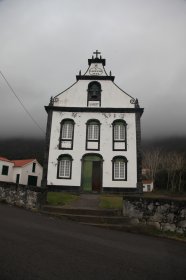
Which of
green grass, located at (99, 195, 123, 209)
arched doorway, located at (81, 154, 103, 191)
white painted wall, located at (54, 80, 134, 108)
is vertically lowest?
green grass, located at (99, 195, 123, 209)

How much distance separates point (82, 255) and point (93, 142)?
51.8 ft

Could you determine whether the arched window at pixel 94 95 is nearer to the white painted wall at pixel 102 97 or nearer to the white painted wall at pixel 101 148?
the white painted wall at pixel 102 97

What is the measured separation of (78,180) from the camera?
20312 millimetres

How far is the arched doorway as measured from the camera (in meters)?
20.4

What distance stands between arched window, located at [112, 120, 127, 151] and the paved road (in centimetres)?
1297

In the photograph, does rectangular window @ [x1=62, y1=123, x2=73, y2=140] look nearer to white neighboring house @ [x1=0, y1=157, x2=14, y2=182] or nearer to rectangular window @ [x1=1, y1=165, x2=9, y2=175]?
white neighboring house @ [x1=0, y1=157, x2=14, y2=182]

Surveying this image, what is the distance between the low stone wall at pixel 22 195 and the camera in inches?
469

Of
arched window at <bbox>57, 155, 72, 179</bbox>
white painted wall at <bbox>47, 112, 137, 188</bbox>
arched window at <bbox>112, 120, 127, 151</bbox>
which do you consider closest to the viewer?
white painted wall at <bbox>47, 112, 137, 188</bbox>

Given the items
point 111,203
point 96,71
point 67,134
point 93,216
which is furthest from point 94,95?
point 93,216

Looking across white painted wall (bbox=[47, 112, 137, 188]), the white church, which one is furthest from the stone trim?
white painted wall (bbox=[47, 112, 137, 188])

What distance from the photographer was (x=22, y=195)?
1263cm

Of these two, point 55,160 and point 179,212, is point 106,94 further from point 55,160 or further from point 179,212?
point 179,212

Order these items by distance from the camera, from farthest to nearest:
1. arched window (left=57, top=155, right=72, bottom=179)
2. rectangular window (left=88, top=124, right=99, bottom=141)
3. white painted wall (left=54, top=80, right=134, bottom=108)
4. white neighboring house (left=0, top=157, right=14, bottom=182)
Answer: white neighboring house (left=0, top=157, right=14, bottom=182), white painted wall (left=54, top=80, right=134, bottom=108), rectangular window (left=88, top=124, right=99, bottom=141), arched window (left=57, top=155, right=72, bottom=179)

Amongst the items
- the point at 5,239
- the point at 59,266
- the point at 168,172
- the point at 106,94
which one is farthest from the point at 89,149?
the point at 168,172
